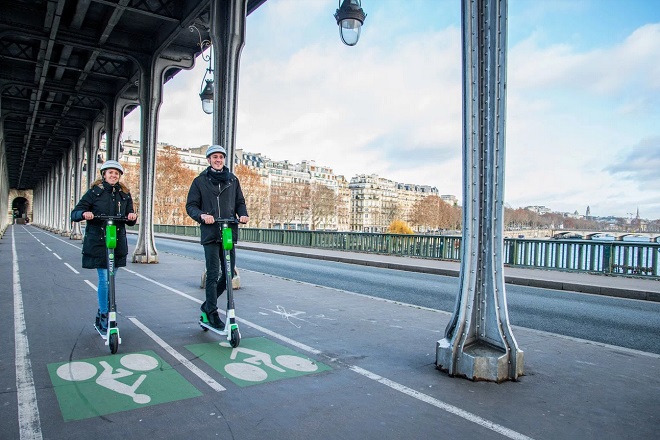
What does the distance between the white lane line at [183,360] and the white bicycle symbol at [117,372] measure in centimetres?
25

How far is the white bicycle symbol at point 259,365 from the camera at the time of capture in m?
4.38

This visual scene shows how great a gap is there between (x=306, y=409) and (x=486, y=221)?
92.7 inches

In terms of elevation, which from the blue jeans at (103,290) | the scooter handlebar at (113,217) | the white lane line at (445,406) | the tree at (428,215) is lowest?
the white lane line at (445,406)

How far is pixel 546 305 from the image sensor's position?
9344 millimetres

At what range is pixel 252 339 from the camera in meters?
5.72

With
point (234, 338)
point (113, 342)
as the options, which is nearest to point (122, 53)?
point (113, 342)

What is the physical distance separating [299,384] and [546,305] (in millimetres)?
6886

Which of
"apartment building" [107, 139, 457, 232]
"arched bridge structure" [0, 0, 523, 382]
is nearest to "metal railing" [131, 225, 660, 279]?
"arched bridge structure" [0, 0, 523, 382]

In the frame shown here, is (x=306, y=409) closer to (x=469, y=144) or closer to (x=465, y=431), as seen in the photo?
(x=465, y=431)

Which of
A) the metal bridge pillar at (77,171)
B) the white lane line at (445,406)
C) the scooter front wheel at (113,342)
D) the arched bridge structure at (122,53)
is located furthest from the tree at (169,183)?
the white lane line at (445,406)

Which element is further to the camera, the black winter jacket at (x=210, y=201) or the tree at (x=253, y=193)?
the tree at (x=253, y=193)

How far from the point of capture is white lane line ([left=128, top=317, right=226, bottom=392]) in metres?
4.12

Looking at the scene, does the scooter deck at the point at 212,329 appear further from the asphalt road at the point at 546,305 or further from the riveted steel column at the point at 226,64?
the riveted steel column at the point at 226,64

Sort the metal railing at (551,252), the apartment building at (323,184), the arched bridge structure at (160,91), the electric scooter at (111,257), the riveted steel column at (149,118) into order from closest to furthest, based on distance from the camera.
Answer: the arched bridge structure at (160,91) < the electric scooter at (111,257) < the metal railing at (551,252) < the riveted steel column at (149,118) < the apartment building at (323,184)
